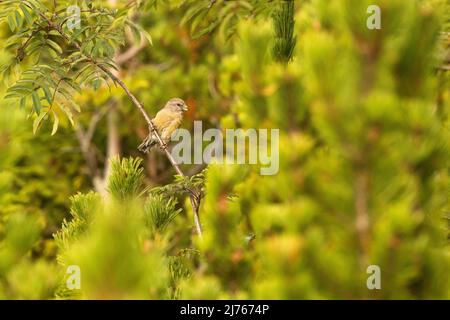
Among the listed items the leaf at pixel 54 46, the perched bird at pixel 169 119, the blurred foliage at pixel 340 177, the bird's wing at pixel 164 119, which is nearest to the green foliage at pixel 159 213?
the blurred foliage at pixel 340 177

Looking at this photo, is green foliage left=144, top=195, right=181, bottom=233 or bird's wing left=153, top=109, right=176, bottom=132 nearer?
green foliage left=144, top=195, right=181, bottom=233

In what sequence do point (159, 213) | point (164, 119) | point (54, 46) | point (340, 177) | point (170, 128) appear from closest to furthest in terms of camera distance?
point (340, 177) → point (159, 213) → point (54, 46) → point (170, 128) → point (164, 119)

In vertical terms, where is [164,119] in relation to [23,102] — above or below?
above

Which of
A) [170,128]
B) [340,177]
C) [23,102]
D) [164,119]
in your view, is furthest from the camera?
[164,119]

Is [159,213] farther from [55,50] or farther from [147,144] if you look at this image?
[147,144]

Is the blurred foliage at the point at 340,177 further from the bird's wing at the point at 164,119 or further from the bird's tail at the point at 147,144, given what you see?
the bird's wing at the point at 164,119

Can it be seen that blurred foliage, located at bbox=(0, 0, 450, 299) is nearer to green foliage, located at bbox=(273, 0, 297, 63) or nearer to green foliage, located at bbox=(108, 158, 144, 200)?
green foliage, located at bbox=(273, 0, 297, 63)

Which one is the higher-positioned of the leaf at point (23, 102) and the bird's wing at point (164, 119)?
the bird's wing at point (164, 119)

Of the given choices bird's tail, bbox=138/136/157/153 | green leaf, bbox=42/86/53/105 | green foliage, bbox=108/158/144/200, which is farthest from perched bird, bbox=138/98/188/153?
green foliage, bbox=108/158/144/200

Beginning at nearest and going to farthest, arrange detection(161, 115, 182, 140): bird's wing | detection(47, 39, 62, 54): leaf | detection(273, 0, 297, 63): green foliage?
detection(273, 0, 297, 63): green foliage, detection(47, 39, 62, 54): leaf, detection(161, 115, 182, 140): bird's wing

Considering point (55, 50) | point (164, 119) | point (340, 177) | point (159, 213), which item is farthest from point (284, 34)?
point (164, 119)

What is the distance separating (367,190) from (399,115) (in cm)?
20

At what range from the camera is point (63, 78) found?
3.44m

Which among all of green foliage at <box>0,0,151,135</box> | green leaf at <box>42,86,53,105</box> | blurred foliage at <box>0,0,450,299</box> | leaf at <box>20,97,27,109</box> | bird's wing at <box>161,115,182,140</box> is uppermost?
bird's wing at <box>161,115,182,140</box>
